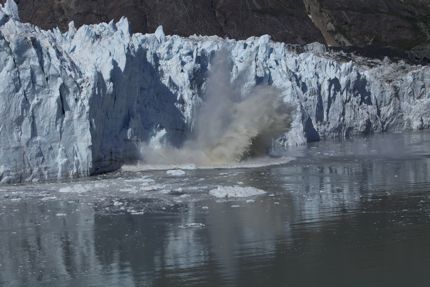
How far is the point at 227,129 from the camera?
74.9 feet

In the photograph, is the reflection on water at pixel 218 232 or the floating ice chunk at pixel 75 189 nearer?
the reflection on water at pixel 218 232

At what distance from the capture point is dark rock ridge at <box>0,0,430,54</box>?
77.1m

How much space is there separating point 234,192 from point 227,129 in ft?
27.8

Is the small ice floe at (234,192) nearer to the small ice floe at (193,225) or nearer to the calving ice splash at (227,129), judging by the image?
the small ice floe at (193,225)

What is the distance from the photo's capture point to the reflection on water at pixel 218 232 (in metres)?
8.34

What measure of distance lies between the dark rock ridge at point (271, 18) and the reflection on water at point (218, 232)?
58.8 meters

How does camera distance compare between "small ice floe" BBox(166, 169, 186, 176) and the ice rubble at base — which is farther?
"small ice floe" BBox(166, 169, 186, 176)

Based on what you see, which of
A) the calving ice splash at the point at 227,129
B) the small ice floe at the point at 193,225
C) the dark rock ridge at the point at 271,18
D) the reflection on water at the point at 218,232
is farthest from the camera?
the dark rock ridge at the point at 271,18

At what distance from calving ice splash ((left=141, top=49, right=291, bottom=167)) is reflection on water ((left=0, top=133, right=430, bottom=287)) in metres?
3.70

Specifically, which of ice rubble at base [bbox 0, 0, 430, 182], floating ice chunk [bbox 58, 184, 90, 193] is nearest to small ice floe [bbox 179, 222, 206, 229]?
floating ice chunk [bbox 58, 184, 90, 193]

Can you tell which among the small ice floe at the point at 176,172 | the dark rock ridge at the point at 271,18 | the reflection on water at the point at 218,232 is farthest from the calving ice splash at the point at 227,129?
the dark rock ridge at the point at 271,18

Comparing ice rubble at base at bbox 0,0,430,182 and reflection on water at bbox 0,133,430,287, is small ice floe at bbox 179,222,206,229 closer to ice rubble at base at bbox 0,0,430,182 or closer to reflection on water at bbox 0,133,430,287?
reflection on water at bbox 0,133,430,287

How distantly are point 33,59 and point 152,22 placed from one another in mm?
59675

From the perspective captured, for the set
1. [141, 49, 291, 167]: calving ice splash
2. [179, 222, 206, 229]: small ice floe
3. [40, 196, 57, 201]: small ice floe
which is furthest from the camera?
[141, 49, 291, 167]: calving ice splash
